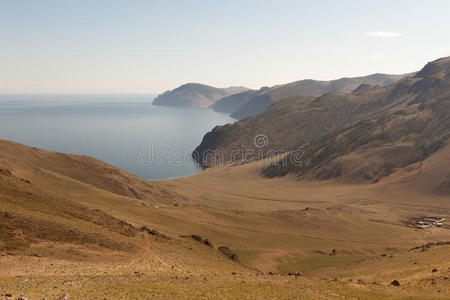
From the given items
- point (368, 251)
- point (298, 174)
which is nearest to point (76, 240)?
point (368, 251)

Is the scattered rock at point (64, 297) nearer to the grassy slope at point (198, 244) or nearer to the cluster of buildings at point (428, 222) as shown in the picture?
the grassy slope at point (198, 244)

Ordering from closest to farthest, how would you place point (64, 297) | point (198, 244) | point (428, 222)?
point (64, 297) < point (198, 244) < point (428, 222)

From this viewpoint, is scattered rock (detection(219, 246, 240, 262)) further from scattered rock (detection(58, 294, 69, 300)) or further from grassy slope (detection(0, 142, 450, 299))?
scattered rock (detection(58, 294, 69, 300))

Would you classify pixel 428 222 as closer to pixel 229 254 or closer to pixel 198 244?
pixel 229 254

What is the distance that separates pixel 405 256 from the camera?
46.6m

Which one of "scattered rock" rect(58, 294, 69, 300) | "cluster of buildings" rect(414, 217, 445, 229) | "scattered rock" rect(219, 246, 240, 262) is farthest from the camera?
"cluster of buildings" rect(414, 217, 445, 229)

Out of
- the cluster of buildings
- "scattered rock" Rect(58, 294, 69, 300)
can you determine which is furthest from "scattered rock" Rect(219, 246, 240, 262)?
the cluster of buildings

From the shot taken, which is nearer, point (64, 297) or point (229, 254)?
point (64, 297)

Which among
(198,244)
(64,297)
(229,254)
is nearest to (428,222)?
(229,254)

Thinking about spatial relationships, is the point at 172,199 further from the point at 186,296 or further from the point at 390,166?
the point at 390,166

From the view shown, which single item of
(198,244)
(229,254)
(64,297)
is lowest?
(229,254)

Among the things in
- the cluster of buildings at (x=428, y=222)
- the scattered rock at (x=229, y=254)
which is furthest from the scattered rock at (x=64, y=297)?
the cluster of buildings at (x=428, y=222)

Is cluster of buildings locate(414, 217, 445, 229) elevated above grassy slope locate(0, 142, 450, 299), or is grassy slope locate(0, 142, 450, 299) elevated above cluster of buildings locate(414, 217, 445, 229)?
grassy slope locate(0, 142, 450, 299)

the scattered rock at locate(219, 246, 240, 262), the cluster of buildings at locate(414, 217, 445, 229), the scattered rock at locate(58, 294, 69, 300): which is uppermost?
the scattered rock at locate(58, 294, 69, 300)
